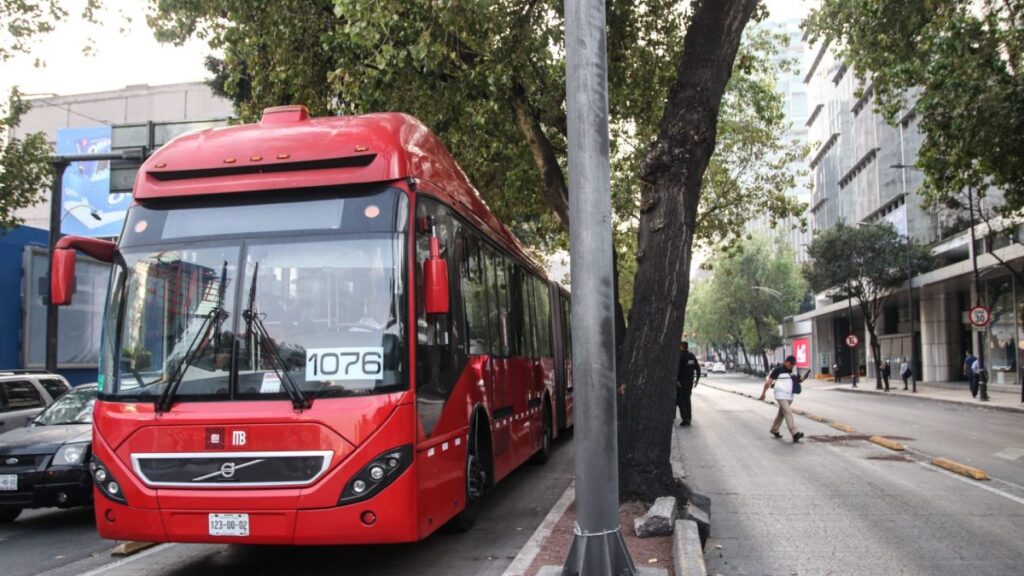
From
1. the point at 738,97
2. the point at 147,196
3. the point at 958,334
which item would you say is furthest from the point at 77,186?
the point at 958,334

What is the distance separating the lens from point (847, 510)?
8781mm

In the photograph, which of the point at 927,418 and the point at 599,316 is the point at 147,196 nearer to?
the point at 599,316

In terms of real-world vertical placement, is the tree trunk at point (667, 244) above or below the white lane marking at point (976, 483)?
above

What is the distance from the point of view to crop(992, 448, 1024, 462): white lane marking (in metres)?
13.3

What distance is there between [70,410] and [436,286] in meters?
6.91

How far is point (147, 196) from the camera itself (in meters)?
6.14

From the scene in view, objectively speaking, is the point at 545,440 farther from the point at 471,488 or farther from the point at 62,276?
the point at 62,276

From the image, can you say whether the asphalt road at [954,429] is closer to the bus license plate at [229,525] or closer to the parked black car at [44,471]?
the bus license plate at [229,525]

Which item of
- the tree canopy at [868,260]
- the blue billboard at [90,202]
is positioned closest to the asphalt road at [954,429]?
the tree canopy at [868,260]

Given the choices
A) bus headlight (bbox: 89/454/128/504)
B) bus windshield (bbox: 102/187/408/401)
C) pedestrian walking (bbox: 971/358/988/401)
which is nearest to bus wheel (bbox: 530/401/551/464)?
bus windshield (bbox: 102/187/408/401)

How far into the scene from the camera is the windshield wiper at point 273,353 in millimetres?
5434

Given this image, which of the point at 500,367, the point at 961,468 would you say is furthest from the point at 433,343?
the point at 961,468

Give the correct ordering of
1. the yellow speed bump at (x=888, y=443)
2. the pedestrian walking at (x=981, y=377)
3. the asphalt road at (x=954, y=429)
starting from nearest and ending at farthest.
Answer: the asphalt road at (x=954, y=429), the yellow speed bump at (x=888, y=443), the pedestrian walking at (x=981, y=377)

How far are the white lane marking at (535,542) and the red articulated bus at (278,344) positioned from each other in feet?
2.28
